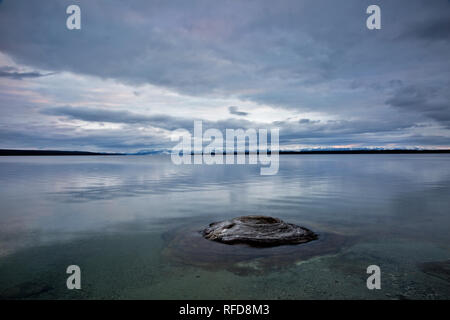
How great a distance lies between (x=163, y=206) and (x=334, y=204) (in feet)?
41.2

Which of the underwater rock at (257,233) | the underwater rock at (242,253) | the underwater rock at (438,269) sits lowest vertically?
the underwater rock at (438,269)

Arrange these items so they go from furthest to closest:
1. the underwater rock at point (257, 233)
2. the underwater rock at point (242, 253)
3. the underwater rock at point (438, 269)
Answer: the underwater rock at point (257, 233) → the underwater rock at point (242, 253) → the underwater rock at point (438, 269)

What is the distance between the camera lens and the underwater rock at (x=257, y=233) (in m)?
10.9

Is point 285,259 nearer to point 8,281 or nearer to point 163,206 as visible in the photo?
point 8,281

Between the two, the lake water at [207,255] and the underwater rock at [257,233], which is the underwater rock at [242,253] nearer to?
the lake water at [207,255]

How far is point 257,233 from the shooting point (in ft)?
37.3

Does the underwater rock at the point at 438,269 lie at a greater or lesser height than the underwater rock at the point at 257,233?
lesser

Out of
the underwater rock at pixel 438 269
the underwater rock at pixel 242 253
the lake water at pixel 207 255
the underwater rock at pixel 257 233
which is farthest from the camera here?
the underwater rock at pixel 257 233

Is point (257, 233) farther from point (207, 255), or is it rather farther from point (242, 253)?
point (207, 255)

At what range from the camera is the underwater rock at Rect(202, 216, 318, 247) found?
1087 centimetres

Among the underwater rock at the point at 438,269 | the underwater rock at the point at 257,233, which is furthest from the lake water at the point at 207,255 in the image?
→ the underwater rock at the point at 257,233

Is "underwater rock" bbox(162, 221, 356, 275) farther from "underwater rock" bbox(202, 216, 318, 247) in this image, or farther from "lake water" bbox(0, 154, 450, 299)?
"underwater rock" bbox(202, 216, 318, 247)

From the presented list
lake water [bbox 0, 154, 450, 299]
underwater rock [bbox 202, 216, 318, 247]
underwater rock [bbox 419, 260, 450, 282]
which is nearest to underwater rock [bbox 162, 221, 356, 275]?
lake water [bbox 0, 154, 450, 299]

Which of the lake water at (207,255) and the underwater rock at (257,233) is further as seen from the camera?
the underwater rock at (257,233)
